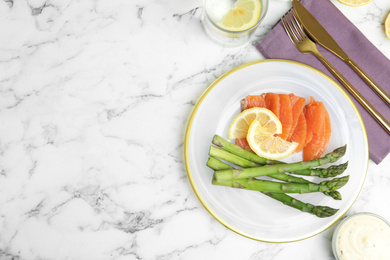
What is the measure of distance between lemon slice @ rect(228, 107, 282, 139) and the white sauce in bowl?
453 millimetres

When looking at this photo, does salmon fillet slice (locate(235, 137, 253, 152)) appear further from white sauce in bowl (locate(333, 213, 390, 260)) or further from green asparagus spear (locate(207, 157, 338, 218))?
white sauce in bowl (locate(333, 213, 390, 260))

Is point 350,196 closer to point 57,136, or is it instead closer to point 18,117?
point 57,136

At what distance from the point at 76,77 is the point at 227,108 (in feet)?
2.00

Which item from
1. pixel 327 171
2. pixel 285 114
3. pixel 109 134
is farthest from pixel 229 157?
pixel 109 134

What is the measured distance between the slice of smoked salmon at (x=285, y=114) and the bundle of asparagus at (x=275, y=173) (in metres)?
0.12

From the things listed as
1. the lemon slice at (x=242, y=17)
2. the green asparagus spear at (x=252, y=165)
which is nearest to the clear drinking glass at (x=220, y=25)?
the lemon slice at (x=242, y=17)

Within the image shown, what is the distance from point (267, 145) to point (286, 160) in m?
0.14

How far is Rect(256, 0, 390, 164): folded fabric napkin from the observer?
1581mm

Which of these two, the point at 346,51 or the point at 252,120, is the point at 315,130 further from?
the point at 346,51

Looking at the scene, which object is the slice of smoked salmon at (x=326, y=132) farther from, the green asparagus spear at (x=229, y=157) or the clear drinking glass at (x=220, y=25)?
the clear drinking glass at (x=220, y=25)

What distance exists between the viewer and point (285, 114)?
1.50 meters

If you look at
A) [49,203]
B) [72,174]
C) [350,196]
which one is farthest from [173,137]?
[350,196]

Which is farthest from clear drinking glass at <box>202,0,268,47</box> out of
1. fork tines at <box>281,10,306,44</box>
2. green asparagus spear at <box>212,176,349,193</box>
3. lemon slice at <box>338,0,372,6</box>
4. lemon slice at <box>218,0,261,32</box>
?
green asparagus spear at <box>212,176,349,193</box>

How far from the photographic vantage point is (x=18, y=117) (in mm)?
1581
